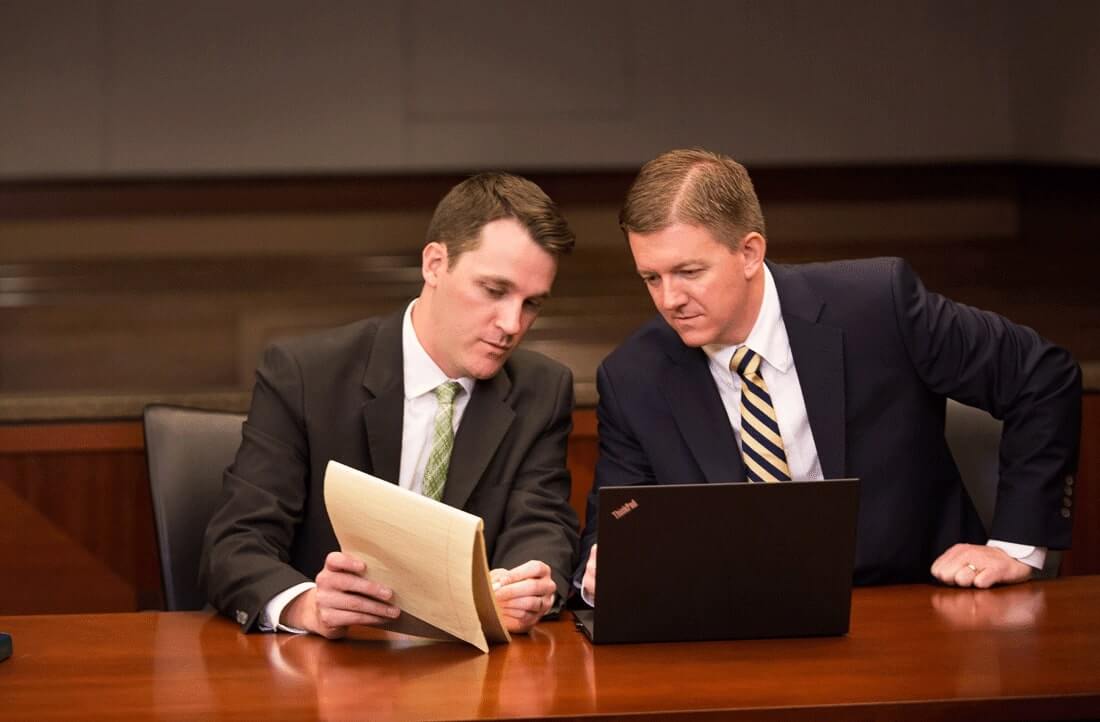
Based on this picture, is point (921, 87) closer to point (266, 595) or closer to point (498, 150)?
point (498, 150)

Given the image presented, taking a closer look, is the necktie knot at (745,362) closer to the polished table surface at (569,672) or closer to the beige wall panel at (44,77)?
the polished table surface at (569,672)

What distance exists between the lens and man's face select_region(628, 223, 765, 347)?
7.14 ft

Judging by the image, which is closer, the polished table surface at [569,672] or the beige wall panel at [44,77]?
the polished table surface at [569,672]

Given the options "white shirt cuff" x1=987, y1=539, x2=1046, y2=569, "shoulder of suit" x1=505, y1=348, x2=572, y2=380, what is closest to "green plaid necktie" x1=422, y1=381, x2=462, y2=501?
"shoulder of suit" x1=505, y1=348, x2=572, y2=380

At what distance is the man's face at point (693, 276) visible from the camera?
2.18 m

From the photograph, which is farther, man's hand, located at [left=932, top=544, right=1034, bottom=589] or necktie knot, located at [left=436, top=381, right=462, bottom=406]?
necktie knot, located at [left=436, top=381, right=462, bottom=406]

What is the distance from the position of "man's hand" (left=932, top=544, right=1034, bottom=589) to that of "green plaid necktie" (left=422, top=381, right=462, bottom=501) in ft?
2.46

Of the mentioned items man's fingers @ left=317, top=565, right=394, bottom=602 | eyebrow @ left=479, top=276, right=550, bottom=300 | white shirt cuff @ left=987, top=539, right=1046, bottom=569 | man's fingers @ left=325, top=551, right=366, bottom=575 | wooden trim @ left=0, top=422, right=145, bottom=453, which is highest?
eyebrow @ left=479, top=276, right=550, bottom=300

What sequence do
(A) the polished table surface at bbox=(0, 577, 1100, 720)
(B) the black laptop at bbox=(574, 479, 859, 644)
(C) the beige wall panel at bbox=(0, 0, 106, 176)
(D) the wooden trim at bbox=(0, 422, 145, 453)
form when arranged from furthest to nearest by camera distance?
(C) the beige wall panel at bbox=(0, 0, 106, 176), (D) the wooden trim at bbox=(0, 422, 145, 453), (B) the black laptop at bbox=(574, 479, 859, 644), (A) the polished table surface at bbox=(0, 577, 1100, 720)

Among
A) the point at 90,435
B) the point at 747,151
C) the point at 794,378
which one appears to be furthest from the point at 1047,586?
the point at 747,151

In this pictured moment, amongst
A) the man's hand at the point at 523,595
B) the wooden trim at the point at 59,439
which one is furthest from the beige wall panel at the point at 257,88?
the man's hand at the point at 523,595

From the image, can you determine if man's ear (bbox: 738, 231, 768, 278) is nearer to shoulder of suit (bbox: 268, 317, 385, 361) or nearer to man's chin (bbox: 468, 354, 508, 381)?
man's chin (bbox: 468, 354, 508, 381)

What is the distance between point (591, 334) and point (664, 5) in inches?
60.2

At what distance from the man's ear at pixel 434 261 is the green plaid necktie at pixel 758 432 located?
0.49 metres
